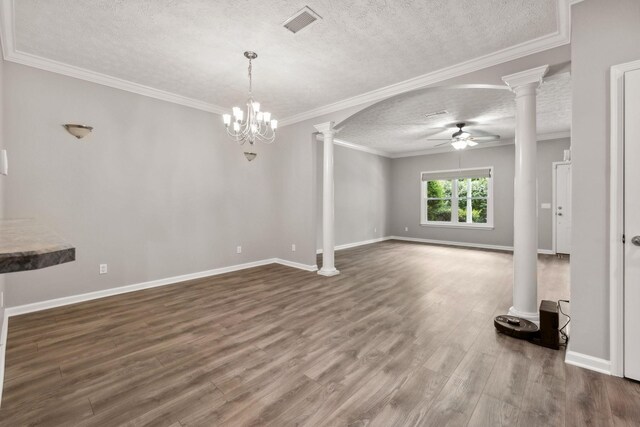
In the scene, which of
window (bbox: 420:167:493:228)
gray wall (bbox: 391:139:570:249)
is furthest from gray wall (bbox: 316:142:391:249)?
window (bbox: 420:167:493:228)

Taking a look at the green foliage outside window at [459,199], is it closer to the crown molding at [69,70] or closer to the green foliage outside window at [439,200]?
the green foliage outside window at [439,200]

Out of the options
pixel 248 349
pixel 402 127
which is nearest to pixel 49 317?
pixel 248 349

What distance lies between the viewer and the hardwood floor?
1673 millimetres

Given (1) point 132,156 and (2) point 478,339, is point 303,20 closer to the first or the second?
(1) point 132,156

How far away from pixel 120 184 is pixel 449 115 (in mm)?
5438

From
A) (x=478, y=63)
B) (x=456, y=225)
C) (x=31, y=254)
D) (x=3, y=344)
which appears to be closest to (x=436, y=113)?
(x=478, y=63)

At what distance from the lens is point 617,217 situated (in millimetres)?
2010

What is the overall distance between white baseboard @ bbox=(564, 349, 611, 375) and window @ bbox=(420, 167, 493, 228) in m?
6.07

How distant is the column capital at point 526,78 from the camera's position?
2.75 meters

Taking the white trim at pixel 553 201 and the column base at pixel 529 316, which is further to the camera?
Result: the white trim at pixel 553 201

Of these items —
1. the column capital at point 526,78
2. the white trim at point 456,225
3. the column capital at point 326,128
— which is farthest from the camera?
the white trim at point 456,225

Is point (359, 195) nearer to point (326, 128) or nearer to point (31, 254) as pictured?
point (326, 128)

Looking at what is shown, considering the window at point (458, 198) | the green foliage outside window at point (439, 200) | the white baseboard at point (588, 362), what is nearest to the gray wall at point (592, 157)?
the white baseboard at point (588, 362)

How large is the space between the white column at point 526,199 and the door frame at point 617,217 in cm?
80
